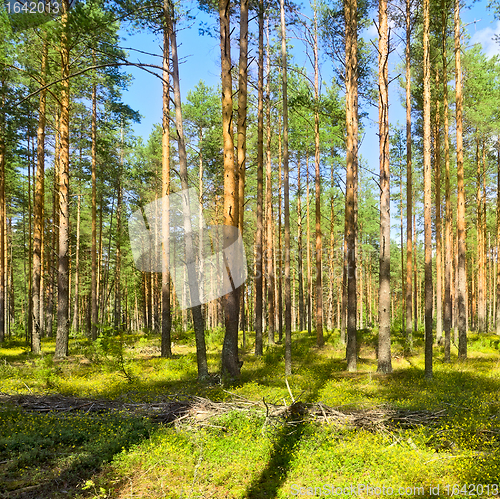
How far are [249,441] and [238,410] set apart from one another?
2.76 ft

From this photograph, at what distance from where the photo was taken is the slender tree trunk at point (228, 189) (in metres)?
9.49

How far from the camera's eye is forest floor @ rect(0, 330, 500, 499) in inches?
173

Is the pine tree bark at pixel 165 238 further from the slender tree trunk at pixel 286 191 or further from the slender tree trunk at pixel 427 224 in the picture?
the slender tree trunk at pixel 427 224

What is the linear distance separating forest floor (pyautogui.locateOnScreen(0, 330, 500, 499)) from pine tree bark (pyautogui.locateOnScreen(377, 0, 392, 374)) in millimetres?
1669

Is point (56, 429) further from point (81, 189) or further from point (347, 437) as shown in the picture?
point (81, 189)

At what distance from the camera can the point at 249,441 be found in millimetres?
5617

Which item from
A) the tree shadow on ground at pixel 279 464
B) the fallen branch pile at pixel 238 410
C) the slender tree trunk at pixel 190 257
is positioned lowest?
the tree shadow on ground at pixel 279 464

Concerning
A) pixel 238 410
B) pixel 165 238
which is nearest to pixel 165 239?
pixel 165 238

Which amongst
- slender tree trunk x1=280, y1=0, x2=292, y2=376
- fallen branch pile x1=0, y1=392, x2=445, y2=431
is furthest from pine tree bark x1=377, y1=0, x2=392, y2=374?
fallen branch pile x1=0, y1=392, x2=445, y2=431

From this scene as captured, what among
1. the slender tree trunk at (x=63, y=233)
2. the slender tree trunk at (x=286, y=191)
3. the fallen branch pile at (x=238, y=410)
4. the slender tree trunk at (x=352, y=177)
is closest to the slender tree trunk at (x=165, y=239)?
the slender tree trunk at (x=63, y=233)

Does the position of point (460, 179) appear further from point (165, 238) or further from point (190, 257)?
point (165, 238)

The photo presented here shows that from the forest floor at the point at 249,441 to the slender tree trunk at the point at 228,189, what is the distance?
0.71 meters

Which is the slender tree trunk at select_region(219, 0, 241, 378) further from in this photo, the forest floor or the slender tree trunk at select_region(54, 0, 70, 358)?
the slender tree trunk at select_region(54, 0, 70, 358)

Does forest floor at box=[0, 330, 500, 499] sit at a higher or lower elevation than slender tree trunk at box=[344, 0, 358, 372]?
lower
